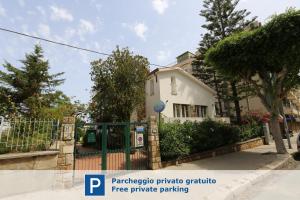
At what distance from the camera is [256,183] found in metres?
A: 6.60

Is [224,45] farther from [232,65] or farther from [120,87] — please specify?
[120,87]

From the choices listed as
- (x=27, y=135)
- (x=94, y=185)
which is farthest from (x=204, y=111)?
(x=27, y=135)

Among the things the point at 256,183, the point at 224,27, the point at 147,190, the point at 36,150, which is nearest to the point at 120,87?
the point at 36,150

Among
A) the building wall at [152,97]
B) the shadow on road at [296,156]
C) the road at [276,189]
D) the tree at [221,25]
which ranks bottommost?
the road at [276,189]

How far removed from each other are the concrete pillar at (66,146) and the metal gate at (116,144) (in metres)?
0.64

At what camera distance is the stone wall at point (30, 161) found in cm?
554

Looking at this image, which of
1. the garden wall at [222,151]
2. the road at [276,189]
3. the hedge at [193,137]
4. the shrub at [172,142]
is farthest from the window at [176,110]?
the road at [276,189]

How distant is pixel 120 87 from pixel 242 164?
1056cm

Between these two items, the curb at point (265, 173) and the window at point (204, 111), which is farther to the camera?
the window at point (204, 111)

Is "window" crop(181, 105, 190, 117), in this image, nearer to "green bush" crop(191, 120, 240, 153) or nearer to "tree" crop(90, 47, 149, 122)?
"tree" crop(90, 47, 149, 122)

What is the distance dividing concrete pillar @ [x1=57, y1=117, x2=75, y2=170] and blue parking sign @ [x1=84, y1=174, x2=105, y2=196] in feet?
2.57

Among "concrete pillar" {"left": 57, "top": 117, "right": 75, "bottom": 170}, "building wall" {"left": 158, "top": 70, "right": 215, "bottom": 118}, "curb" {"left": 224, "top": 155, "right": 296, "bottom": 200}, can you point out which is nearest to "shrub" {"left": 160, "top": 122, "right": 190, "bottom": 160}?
"curb" {"left": 224, "top": 155, "right": 296, "bottom": 200}

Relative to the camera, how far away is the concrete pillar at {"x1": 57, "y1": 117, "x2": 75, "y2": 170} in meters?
6.45

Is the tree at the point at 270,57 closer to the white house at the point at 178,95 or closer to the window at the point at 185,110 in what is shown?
the white house at the point at 178,95
